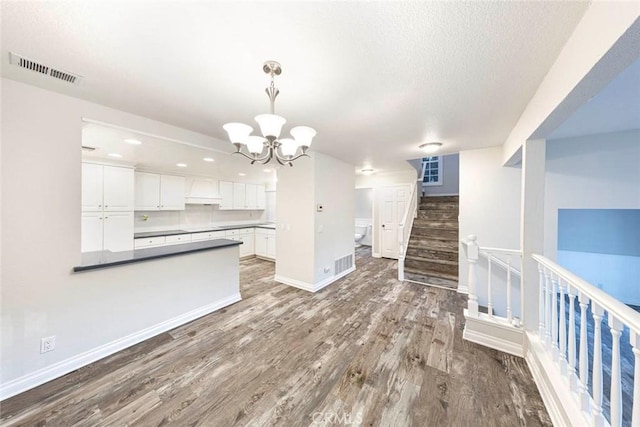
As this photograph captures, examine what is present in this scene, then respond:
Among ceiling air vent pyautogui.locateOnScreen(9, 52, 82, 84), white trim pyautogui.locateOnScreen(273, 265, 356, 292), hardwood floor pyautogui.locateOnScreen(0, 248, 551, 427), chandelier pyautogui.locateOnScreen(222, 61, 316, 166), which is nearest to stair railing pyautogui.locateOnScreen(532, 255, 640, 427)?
hardwood floor pyautogui.locateOnScreen(0, 248, 551, 427)

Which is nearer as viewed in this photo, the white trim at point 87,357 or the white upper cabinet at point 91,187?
the white trim at point 87,357

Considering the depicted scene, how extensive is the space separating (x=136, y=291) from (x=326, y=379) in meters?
2.12

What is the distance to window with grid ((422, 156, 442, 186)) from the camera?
6.94 m

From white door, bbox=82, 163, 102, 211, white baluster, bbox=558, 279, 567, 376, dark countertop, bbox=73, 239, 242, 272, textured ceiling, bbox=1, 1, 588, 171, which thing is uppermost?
textured ceiling, bbox=1, 1, 588, 171

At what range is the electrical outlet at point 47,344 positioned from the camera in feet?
5.90

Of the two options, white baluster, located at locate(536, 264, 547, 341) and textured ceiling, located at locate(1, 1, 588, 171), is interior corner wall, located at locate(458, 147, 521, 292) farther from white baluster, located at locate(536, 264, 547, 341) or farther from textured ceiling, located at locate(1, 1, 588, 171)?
white baluster, located at locate(536, 264, 547, 341)

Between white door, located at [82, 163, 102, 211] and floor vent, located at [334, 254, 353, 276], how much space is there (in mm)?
4221

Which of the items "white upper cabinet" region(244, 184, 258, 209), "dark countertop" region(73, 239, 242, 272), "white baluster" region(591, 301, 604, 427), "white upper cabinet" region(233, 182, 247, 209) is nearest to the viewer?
"white baluster" region(591, 301, 604, 427)

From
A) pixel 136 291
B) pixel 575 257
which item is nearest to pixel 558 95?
pixel 136 291

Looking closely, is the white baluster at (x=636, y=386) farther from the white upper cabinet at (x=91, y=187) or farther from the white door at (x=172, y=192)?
the white door at (x=172, y=192)

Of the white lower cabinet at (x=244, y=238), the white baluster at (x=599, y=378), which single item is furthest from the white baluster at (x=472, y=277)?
the white lower cabinet at (x=244, y=238)

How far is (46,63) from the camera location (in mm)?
1510

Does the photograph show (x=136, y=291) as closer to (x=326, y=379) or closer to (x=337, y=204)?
(x=326, y=379)

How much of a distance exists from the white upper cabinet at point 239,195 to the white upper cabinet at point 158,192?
130 cm
